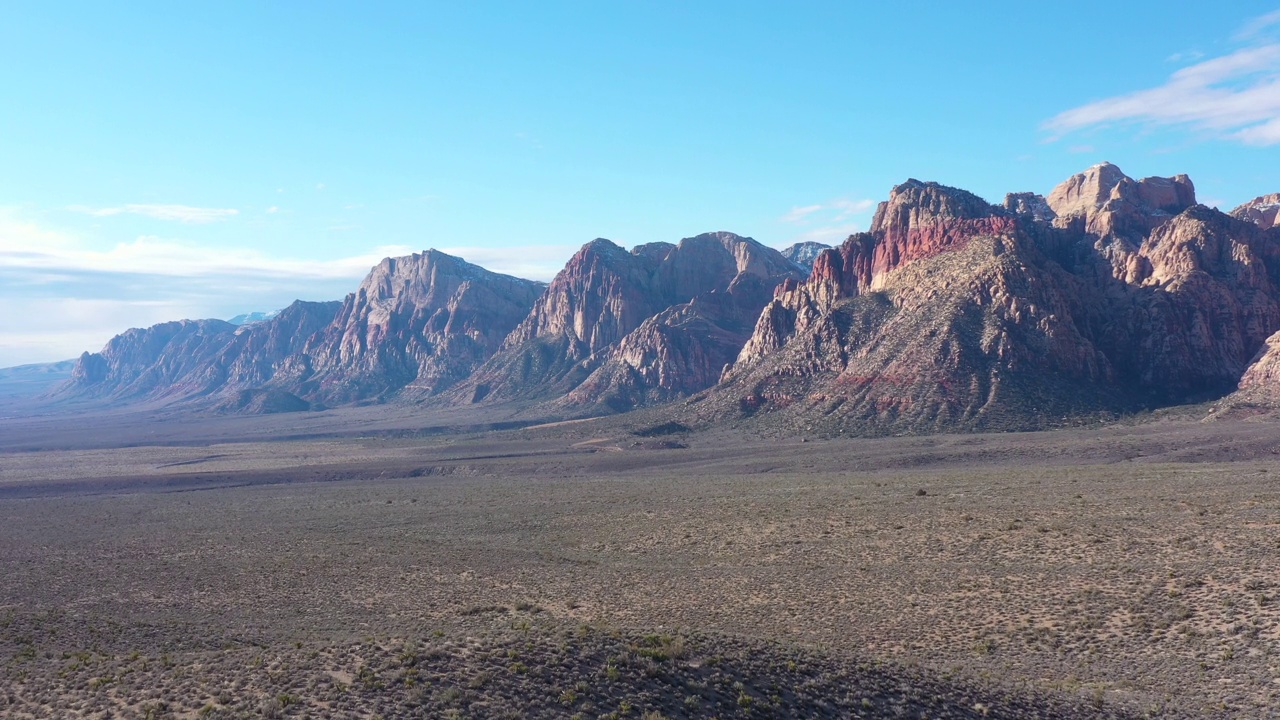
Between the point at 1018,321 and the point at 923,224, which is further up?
the point at 923,224

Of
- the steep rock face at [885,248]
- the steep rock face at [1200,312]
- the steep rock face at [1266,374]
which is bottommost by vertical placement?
the steep rock face at [1266,374]

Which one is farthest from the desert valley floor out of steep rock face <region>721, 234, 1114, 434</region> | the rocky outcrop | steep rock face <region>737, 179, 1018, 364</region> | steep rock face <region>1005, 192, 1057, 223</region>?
steep rock face <region>1005, 192, 1057, 223</region>

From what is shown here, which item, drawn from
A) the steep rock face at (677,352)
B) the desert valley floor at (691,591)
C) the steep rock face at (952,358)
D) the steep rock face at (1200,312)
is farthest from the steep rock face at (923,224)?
the desert valley floor at (691,591)

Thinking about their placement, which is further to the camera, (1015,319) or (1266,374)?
(1015,319)

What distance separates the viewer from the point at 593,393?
166 meters

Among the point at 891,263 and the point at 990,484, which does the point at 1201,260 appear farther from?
the point at 990,484

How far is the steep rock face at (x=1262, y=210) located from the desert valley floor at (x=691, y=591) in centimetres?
7823

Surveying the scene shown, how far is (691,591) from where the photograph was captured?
36.1 meters

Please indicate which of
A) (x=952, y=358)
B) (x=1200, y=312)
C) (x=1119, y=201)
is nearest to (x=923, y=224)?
(x=952, y=358)

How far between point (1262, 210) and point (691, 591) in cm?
15080

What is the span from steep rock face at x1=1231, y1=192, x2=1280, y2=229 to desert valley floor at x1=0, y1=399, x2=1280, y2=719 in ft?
257

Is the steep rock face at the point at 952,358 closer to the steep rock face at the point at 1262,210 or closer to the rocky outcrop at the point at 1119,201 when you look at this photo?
the rocky outcrop at the point at 1119,201

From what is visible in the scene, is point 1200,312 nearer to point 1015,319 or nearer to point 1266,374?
point 1266,374

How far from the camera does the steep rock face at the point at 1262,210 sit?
13925 centimetres
